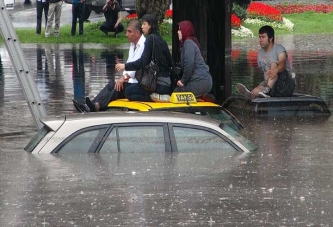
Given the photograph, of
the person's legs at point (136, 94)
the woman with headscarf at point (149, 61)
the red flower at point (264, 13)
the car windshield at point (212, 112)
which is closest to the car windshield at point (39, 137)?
the car windshield at point (212, 112)

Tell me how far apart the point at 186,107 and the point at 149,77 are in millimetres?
977

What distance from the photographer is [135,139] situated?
10773 mm

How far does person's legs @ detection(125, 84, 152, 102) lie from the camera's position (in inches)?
577

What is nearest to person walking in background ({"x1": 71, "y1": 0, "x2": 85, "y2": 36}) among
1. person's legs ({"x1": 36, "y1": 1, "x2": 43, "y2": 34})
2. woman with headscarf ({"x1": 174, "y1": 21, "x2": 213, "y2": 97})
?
person's legs ({"x1": 36, "y1": 1, "x2": 43, "y2": 34})

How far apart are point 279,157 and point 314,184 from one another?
1.78m

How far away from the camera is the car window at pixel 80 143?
1064 centimetres

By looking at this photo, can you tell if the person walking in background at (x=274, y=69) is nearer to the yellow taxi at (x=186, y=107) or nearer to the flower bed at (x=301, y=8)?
the yellow taxi at (x=186, y=107)

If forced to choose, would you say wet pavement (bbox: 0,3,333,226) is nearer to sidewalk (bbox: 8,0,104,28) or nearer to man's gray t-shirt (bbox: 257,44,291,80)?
man's gray t-shirt (bbox: 257,44,291,80)

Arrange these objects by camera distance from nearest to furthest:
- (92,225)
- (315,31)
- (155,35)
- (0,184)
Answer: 1. (92,225)
2. (0,184)
3. (155,35)
4. (315,31)

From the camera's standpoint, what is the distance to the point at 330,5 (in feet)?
166

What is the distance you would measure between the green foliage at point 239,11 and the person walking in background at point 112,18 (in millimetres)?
5928

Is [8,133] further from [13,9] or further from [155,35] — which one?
[13,9]

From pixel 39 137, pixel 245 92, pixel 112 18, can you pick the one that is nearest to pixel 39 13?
pixel 112 18

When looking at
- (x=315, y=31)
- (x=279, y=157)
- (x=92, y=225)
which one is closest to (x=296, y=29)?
(x=315, y=31)
